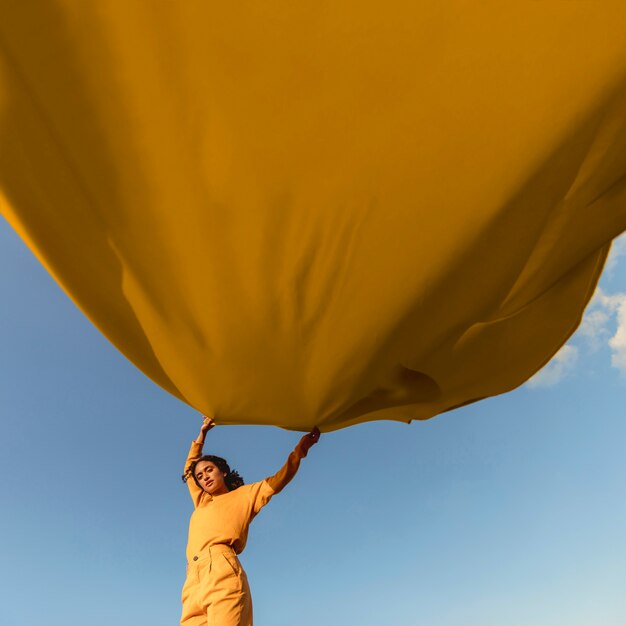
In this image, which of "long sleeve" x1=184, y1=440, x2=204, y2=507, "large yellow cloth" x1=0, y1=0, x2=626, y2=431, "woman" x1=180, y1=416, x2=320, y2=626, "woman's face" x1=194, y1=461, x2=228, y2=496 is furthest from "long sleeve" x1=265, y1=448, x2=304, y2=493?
"large yellow cloth" x1=0, y1=0, x2=626, y2=431

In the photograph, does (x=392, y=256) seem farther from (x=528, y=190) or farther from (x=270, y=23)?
(x=270, y=23)

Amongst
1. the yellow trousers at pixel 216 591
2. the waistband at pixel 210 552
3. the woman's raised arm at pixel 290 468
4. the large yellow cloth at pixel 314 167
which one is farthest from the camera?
the woman's raised arm at pixel 290 468

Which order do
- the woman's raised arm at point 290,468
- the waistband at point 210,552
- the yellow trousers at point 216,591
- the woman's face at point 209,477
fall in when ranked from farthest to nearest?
the woman's face at point 209,477 → the woman's raised arm at point 290,468 → the waistband at point 210,552 → the yellow trousers at point 216,591

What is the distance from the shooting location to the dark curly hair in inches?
122

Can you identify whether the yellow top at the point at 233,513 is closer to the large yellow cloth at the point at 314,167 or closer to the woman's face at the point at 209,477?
the woman's face at the point at 209,477

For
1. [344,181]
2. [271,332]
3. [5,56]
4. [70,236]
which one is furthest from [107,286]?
[344,181]

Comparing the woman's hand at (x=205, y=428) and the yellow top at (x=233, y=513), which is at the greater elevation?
the woman's hand at (x=205, y=428)

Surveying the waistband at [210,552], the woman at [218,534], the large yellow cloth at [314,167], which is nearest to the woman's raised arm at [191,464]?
the woman at [218,534]

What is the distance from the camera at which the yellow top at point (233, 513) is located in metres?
2.78

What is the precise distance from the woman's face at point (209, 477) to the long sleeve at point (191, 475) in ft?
0.11

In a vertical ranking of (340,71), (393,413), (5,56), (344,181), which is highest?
(5,56)

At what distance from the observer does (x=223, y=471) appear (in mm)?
3297

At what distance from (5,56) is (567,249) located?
166 cm

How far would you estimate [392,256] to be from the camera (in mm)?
1753
